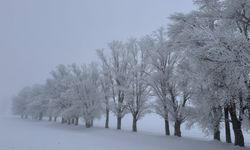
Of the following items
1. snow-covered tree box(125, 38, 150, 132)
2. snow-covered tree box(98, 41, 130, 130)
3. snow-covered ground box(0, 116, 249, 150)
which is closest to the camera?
snow-covered ground box(0, 116, 249, 150)

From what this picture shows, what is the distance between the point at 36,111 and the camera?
67750 mm

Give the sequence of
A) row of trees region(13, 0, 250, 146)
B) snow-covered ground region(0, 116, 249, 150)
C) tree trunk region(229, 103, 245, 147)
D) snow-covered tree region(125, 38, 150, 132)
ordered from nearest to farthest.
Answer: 1. row of trees region(13, 0, 250, 146)
2. tree trunk region(229, 103, 245, 147)
3. snow-covered ground region(0, 116, 249, 150)
4. snow-covered tree region(125, 38, 150, 132)

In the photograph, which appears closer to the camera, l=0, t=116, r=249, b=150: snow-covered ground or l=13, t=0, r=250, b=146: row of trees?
l=13, t=0, r=250, b=146: row of trees

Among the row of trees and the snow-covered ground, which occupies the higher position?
the row of trees

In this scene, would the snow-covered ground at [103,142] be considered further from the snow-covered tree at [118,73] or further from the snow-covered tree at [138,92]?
the snow-covered tree at [118,73]

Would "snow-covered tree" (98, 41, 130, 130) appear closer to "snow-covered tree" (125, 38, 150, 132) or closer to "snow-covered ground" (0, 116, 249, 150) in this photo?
"snow-covered tree" (125, 38, 150, 132)

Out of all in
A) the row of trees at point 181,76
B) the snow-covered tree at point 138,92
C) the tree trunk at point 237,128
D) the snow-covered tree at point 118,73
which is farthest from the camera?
the snow-covered tree at point 118,73

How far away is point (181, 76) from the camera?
19172 mm

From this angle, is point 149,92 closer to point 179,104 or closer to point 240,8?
point 179,104

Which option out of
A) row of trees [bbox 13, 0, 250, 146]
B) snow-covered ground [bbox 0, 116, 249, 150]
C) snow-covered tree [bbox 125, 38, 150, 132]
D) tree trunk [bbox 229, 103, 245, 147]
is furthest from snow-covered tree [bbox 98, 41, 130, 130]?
tree trunk [bbox 229, 103, 245, 147]

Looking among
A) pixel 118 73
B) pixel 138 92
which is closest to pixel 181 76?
pixel 138 92

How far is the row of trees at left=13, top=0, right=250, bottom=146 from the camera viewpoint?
1175 cm

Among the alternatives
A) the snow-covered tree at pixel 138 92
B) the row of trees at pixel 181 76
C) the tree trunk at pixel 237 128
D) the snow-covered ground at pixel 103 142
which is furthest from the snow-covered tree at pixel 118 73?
the tree trunk at pixel 237 128

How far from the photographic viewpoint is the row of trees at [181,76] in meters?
11.8
